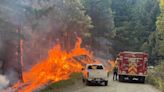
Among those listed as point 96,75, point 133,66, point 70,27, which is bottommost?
point 96,75

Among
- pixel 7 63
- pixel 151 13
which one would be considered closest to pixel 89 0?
pixel 151 13

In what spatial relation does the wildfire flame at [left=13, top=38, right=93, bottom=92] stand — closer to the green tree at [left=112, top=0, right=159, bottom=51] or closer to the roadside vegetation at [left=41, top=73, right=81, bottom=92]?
the roadside vegetation at [left=41, top=73, right=81, bottom=92]

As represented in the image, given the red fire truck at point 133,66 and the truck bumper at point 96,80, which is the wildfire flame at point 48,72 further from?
the red fire truck at point 133,66

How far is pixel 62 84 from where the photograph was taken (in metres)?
35.7

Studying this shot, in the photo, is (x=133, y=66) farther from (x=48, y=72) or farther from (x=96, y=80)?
(x=48, y=72)

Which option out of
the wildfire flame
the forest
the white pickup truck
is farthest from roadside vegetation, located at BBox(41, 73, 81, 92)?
the forest

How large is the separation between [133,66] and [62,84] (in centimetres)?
1271

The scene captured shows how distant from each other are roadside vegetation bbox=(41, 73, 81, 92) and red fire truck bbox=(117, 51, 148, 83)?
4900 mm

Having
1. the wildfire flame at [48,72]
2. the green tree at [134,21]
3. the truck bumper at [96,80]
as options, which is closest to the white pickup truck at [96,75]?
the truck bumper at [96,80]

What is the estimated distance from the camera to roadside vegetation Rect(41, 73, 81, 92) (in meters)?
30.9

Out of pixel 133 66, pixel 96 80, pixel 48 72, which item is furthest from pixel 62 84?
pixel 133 66

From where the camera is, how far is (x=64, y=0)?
52500 millimetres

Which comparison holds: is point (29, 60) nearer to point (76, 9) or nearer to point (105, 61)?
point (76, 9)

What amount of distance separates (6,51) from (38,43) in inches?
383
